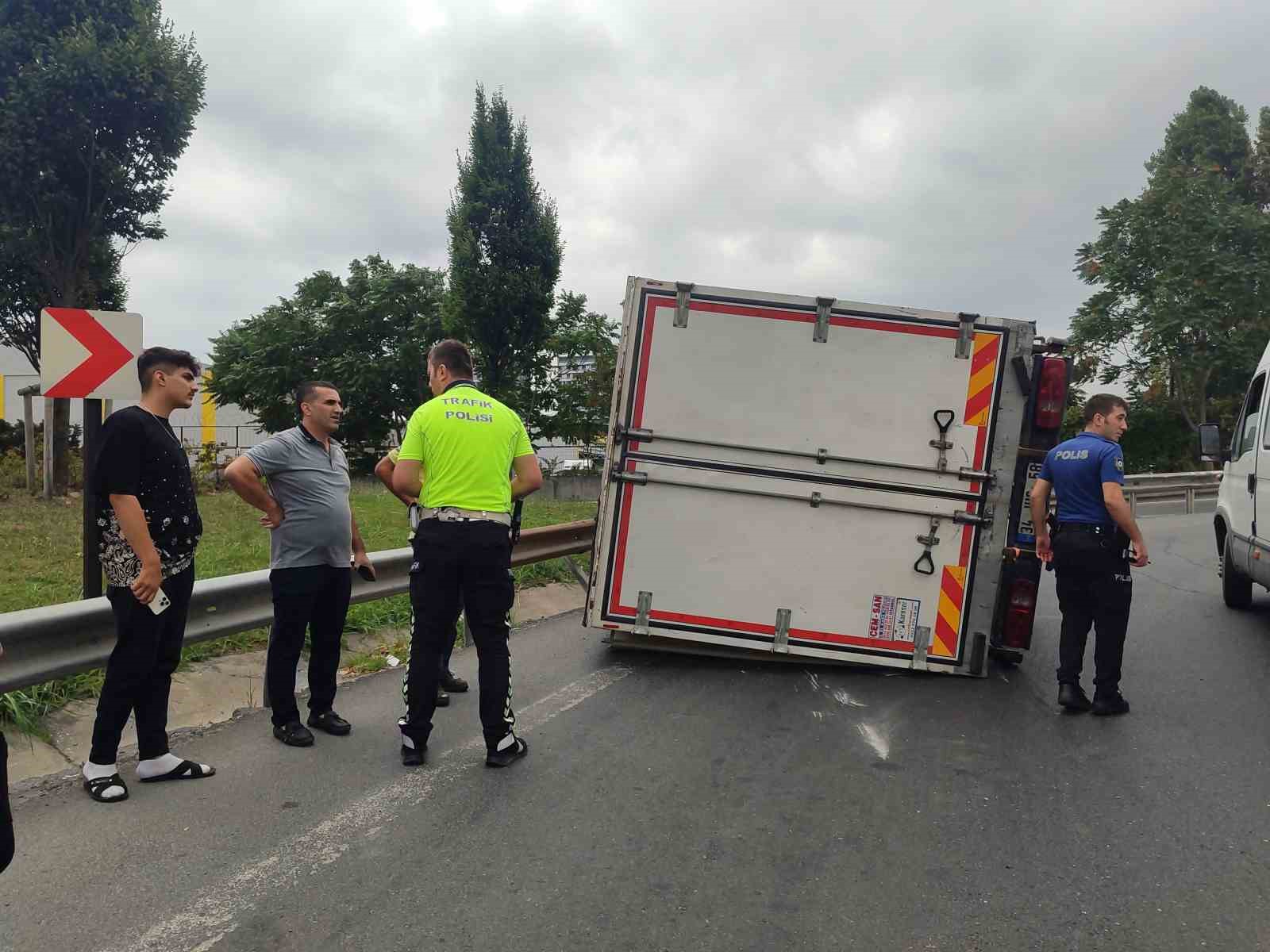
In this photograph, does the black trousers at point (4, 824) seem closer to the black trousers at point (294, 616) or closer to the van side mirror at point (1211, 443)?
the black trousers at point (294, 616)

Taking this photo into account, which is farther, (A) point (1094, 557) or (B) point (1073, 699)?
(A) point (1094, 557)

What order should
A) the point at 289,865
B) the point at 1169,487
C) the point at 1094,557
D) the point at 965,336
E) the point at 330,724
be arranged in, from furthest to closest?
the point at 1169,487 < the point at 965,336 < the point at 1094,557 < the point at 330,724 < the point at 289,865

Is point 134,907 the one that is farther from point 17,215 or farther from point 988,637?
point 17,215

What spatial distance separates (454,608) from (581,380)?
78.5 ft

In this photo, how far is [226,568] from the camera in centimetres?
862

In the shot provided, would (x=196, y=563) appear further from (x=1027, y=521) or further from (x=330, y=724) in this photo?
(x=1027, y=521)

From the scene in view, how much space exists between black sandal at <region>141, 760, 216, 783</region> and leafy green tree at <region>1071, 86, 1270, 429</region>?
2962cm

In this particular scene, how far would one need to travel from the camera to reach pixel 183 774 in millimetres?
4242

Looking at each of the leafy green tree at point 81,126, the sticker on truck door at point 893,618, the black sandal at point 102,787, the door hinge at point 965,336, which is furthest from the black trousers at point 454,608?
the leafy green tree at point 81,126

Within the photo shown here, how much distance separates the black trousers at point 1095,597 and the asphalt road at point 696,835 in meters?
0.33

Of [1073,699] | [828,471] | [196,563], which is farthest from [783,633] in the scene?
[196,563]

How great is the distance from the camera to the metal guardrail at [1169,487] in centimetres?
2036

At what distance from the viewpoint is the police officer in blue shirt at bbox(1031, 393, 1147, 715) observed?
548cm

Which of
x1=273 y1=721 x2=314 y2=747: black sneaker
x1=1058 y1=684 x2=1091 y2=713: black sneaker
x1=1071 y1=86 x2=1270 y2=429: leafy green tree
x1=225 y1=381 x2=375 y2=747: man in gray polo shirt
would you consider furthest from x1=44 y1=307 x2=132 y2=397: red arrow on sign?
x1=1071 y1=86 x2=1270 y2=429: leafy green tree
